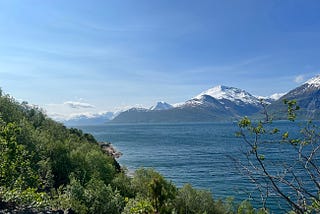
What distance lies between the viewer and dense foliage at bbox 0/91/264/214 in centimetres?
2330

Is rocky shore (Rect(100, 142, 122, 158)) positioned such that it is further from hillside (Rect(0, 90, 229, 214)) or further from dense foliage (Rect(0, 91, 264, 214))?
dense foliage (Rect(0, 91, 264, 214))

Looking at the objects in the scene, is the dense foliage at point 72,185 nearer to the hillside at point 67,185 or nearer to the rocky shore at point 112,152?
the hillside at point 67,185

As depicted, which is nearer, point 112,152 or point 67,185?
point 67,185

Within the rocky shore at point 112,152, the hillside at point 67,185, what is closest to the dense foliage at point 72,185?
the hillside at point 67,185

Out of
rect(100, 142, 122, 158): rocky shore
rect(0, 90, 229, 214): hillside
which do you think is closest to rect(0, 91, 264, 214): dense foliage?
rect(0, 90, 229, 214): hillside

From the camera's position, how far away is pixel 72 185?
109 ft

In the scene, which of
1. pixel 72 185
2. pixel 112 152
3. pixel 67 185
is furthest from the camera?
pixel 112 152

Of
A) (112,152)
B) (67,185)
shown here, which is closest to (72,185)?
(67,185)

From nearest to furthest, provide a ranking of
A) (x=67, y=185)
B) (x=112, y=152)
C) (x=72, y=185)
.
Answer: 1. (x=72, y=185)
2. (x=67, y=185)
3. (x=112, y=152)

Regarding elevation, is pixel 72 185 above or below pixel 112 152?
above

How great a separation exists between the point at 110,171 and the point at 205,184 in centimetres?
2248

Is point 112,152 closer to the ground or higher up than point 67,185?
closer to the ground

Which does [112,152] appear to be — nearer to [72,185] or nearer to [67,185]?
[67,185]

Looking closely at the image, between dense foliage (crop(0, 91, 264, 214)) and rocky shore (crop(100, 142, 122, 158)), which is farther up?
dense foliage (crop(0, 91, 264, 214))
